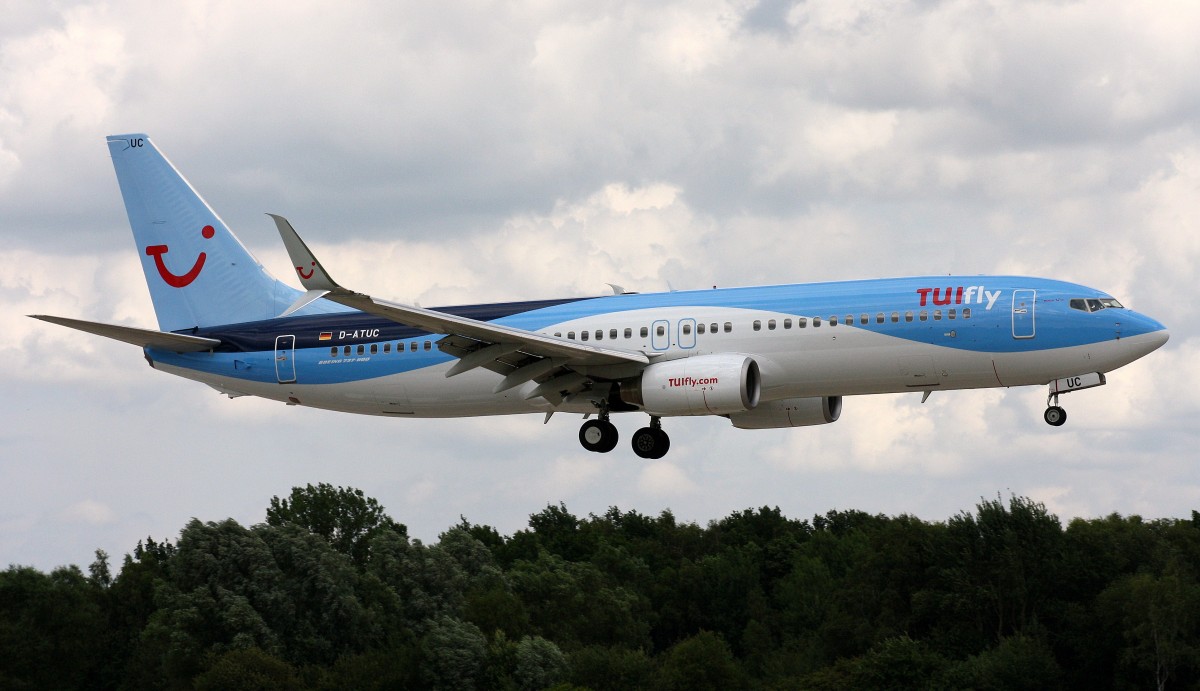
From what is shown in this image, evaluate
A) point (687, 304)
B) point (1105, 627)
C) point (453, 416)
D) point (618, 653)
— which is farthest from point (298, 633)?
point (687, 304)

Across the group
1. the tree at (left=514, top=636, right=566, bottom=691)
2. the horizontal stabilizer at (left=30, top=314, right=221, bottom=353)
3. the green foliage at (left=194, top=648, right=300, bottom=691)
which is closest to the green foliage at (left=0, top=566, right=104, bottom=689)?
the green foliage at (left=194, top=648, right=300, bottom=691)

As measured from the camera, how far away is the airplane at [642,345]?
46.2m

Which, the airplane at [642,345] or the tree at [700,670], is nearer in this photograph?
the airplane at [642,345]

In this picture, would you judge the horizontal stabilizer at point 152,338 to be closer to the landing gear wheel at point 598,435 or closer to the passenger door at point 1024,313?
the landing gear wheel at point 598,435

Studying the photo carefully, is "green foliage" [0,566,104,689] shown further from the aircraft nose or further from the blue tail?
the aircraft nose

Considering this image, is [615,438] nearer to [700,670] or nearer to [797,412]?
[797,412]

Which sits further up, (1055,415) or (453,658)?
(1055,415)

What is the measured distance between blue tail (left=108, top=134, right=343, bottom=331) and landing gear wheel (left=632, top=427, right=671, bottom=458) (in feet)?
46.3

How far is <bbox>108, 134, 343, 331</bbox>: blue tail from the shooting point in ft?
189

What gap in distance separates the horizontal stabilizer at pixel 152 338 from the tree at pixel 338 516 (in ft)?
276

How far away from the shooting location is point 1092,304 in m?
46.4

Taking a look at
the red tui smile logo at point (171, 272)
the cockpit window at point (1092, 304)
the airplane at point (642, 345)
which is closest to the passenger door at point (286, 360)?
the airplane at point (642, 345)

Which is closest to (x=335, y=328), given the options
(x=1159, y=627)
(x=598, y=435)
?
(x=598, y=435)

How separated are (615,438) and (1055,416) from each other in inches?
548
